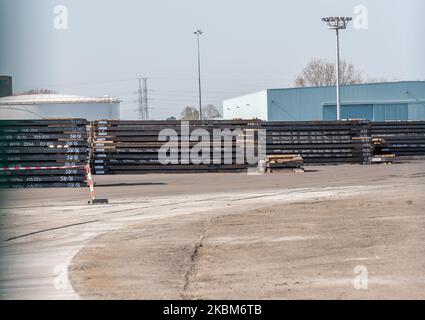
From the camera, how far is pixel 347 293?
920 cm

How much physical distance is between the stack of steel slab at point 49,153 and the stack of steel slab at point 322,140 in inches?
526

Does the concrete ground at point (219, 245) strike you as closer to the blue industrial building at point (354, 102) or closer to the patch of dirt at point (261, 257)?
the patch of dirt at point (261, 257)

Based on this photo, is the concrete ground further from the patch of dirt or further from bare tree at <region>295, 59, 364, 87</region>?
bare tree at <region>295, 59, 364, 87</region>

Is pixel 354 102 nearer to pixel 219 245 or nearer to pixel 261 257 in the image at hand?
pixel 219 245

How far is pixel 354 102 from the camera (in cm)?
6756

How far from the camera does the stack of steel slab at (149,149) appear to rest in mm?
36375

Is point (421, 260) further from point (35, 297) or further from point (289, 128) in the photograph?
point (289, 128)

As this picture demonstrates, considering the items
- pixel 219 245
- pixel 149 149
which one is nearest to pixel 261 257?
pixel 219 245

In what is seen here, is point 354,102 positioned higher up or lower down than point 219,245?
higher up

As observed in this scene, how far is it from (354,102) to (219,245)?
56021mm

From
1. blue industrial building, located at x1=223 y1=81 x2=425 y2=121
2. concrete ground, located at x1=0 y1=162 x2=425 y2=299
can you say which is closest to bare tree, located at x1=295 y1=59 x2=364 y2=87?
blue industrial building, located at x1=223 y1=81 x2=425 y2=121

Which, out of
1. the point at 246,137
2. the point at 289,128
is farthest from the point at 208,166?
the point at 289,128

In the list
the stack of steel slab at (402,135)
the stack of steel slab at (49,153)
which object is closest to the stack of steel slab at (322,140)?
the stack of steel slab at (402,135)
